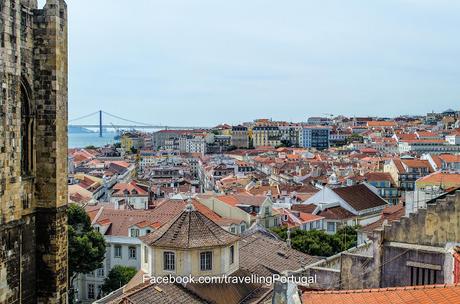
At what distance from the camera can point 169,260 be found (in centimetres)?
2833

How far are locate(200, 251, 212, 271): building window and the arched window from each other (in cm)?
1294

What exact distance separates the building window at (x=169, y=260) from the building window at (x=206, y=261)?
127cm

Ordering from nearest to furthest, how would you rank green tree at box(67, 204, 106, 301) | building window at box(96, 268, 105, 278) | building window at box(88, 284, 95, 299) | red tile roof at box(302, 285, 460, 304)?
red tile roof at box(302, 285, 460, 304) < green tree at box(67, 204, 106, 301) < building window at box(96, 268, 105, 278) < building window at box(88, 284, 95, 299)

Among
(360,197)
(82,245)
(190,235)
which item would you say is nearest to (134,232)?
(82,245)

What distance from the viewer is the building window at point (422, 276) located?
19.1 metres

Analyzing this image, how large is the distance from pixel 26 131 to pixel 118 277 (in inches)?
1245

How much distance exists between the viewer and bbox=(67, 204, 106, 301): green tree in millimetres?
43312

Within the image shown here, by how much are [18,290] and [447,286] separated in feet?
34.1

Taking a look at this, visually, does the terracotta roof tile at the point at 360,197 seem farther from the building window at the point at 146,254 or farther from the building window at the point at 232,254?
the building window at the point at 146,254

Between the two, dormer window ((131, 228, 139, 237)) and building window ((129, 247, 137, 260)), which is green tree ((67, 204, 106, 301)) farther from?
building window ((129, 247, 137, 260))

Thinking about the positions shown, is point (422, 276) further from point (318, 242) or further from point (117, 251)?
point (117, 251)

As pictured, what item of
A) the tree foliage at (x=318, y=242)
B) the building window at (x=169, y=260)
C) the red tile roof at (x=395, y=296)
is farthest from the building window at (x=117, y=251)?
the red tile roof at (x=395, y=296)

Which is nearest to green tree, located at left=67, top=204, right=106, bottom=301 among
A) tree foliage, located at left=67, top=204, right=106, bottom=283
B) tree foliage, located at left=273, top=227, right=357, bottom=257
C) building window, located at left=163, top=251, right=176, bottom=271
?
tree foliage, located at left=67, top=204, right=106, bottom=283

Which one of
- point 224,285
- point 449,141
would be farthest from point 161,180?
point 224,285
